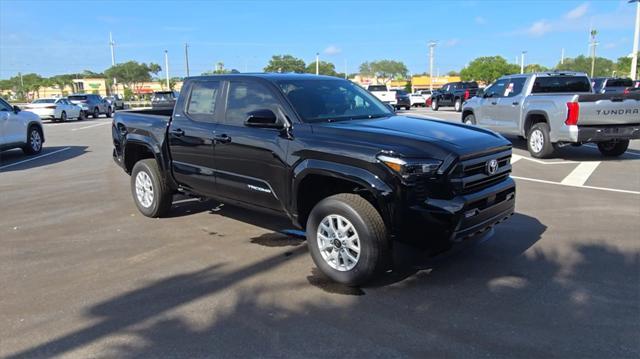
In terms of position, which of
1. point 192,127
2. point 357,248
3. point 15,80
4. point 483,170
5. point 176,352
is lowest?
point 176,352

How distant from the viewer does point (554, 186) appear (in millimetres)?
8625

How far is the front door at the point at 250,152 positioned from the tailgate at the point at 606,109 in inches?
312

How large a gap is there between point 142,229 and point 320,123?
286cm

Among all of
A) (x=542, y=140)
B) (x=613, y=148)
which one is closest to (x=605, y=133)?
(x=542, y=140)

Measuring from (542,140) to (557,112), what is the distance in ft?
2.65

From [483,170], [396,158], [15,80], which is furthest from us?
[15,80]

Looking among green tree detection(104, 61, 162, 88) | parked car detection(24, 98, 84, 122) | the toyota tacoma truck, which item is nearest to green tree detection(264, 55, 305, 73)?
green tree detection(104, 61, 162, 88)

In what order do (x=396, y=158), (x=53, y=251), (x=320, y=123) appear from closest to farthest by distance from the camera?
(x=396, y=158)
(x=320, y=123)
(x=53, y=251)

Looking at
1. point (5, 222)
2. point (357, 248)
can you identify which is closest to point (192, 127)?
point (357, 248)

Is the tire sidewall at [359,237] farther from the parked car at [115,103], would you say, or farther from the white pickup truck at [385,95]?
the parked car at [115,103]

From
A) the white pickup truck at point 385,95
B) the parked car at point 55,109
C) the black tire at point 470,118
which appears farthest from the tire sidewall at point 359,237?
the white pickup truck at point 385,95

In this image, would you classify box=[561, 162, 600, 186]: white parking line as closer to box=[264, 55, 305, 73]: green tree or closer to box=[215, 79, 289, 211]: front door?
box=[215, 79, 289, 211]: front door

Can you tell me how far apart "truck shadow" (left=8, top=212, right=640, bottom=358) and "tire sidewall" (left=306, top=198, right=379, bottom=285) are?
0.55 ft

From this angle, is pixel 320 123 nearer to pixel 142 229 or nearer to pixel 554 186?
pixel 142 229
